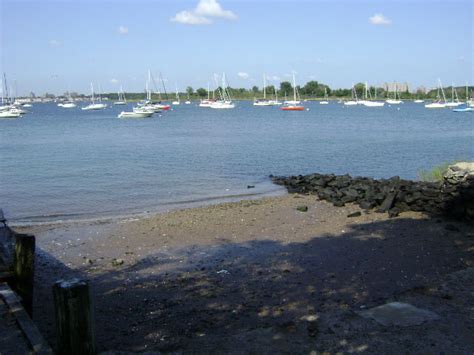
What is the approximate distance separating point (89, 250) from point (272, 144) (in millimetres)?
32246

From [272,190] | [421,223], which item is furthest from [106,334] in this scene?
[272,190]

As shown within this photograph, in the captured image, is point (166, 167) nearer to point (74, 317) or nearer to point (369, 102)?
point (74, 317)

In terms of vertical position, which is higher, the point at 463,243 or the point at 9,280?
the point at 9,280

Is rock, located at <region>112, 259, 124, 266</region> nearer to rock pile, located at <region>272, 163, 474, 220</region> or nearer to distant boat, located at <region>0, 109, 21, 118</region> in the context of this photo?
rock pile, located at <region>272, 163, 474, 220</region>

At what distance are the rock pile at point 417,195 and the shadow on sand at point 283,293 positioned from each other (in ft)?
2.26

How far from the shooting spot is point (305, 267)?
870 cm

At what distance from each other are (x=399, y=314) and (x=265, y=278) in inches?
106

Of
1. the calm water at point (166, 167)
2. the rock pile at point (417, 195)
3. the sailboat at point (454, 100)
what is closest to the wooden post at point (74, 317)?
the rock pile at point (417, 195)

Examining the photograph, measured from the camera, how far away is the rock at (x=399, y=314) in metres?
5.61

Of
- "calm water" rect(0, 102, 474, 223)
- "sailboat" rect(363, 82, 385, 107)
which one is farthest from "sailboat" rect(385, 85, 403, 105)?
"calm water" rect(0, 102, 474, 223)

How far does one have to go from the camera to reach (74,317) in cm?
440

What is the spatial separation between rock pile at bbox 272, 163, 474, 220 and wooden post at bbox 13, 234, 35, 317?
8950 millimetres

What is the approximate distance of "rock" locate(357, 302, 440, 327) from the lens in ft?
18.4

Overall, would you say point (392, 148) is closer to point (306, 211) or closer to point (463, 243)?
point (306, 211)
